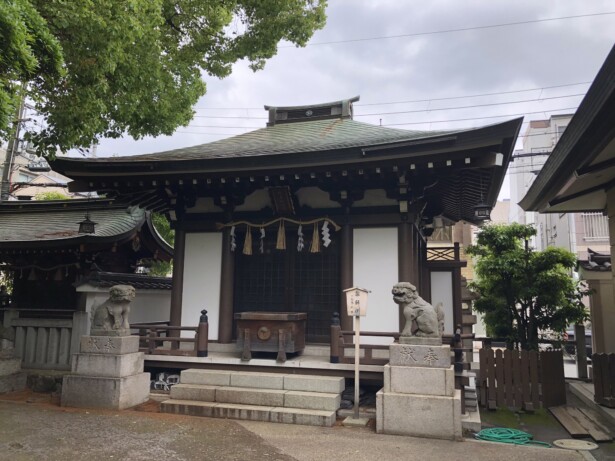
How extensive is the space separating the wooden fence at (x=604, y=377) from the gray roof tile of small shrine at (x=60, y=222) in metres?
11.2

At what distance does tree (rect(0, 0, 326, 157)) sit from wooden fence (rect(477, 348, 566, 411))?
8.54 meters

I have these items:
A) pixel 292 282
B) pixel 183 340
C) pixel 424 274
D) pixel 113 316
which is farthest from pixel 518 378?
pixel 113 316

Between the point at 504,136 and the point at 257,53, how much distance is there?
6743 millimetres

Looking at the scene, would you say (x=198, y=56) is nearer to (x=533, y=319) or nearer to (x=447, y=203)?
(x=447, y=203)

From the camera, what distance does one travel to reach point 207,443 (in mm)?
6160

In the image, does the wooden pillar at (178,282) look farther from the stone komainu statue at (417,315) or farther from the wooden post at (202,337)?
the stone komainu statue at (417,315)

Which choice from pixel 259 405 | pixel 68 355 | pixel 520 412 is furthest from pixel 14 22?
pixel 520 412

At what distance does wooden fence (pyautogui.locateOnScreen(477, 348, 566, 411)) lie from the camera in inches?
351

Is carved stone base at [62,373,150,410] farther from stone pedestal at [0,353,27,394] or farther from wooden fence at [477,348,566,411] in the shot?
wooden fence at [477,348,566,411]

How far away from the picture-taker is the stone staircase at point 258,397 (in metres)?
7.39

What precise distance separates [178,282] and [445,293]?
7557 millimetres

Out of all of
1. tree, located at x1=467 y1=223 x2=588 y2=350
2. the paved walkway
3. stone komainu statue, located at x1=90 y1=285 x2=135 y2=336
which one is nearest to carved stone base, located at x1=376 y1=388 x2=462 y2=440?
the paved walkway

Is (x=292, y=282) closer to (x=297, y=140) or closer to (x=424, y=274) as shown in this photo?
(x=297, y=140)

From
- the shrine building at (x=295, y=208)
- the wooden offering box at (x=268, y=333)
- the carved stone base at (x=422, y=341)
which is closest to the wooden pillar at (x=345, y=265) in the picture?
the shrine building at (x=295, y=208)
